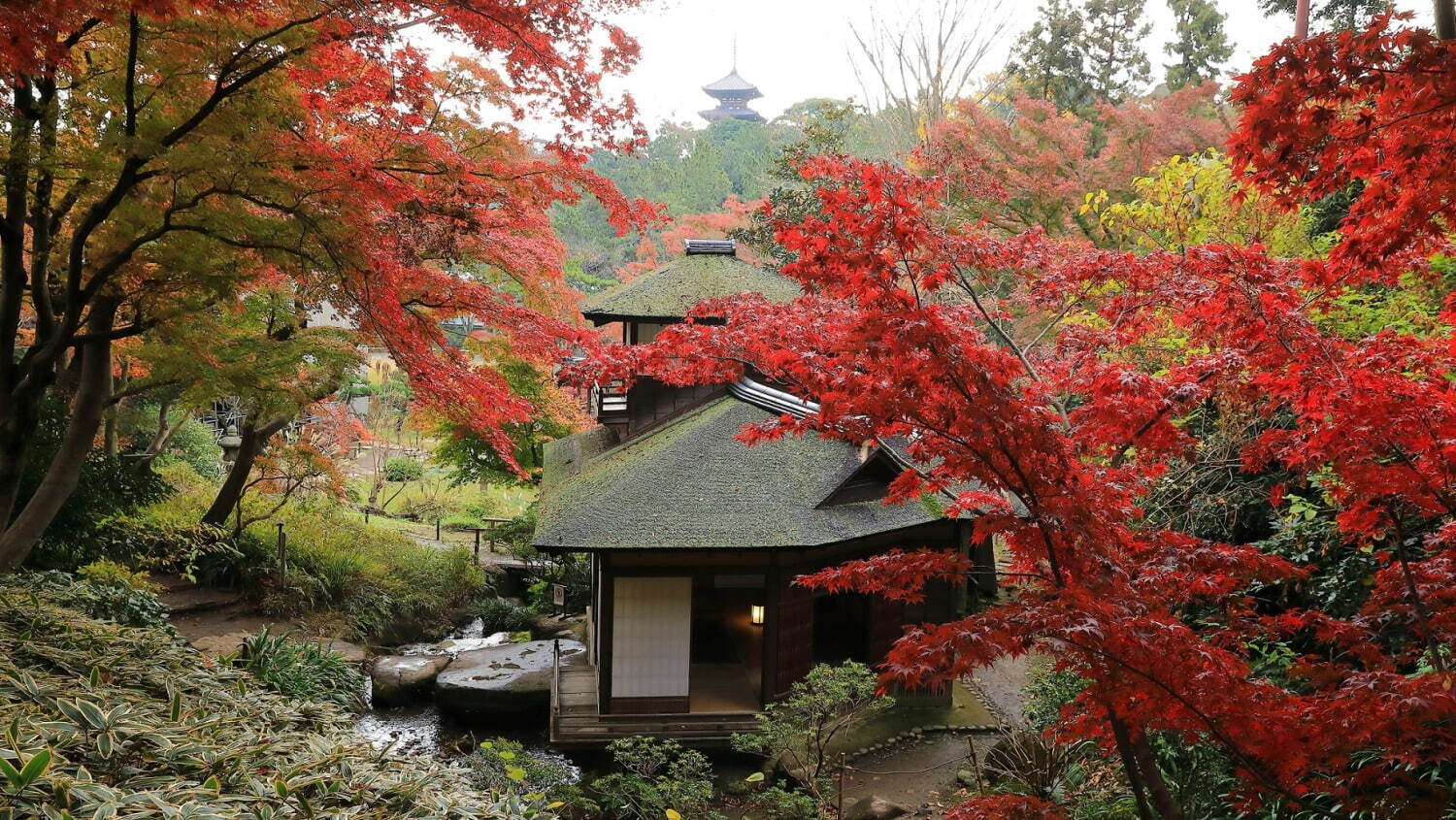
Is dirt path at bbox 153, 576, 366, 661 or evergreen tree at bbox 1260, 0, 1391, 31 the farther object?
evergreen tree at bbox 1260, 0, 1391, 31

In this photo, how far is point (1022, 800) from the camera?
4711mm

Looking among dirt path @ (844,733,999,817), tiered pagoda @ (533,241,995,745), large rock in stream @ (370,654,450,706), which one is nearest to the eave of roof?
tiered pagoda @ (533,241,995,745)

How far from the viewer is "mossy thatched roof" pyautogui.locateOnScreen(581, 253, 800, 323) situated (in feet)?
43.3

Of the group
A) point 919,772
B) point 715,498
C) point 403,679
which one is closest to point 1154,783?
point 919,772

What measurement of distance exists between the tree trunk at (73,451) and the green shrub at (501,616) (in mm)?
→ 8976

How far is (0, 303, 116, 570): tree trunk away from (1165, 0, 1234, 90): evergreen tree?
23.8 meters

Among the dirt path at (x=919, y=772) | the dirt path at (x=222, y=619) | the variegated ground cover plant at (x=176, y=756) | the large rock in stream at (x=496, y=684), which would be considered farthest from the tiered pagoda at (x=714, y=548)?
the variegated ground cover plant at (x=176, y=756)

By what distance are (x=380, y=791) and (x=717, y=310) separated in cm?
802

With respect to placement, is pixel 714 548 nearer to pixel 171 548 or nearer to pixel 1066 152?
pixel 171 548

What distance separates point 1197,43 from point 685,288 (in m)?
17.4

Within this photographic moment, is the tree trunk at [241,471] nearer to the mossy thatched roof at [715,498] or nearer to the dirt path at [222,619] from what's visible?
the dirt path at [222,619]

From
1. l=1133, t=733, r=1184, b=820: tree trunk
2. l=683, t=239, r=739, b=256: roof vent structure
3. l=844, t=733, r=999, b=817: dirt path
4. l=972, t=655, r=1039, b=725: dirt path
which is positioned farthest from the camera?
l=683, t=239, r=739, b=256: roof vent structure

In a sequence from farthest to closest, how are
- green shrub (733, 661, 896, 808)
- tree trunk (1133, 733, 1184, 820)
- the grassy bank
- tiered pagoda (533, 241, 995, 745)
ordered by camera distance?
the grassy bank < tiered pagoda (533, 241, 995, 745) < green shrub (733, 661, 896, 808) < tree trunk (1133, 733, 1184, 820)

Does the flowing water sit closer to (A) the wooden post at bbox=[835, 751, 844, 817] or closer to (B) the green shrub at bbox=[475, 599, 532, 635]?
(B) the green shrub at bbox=[475, 599, 532, 635]
